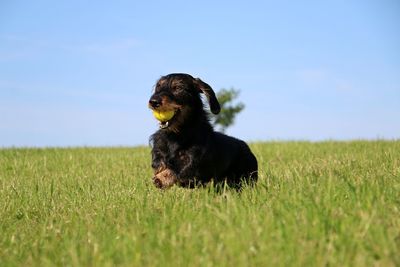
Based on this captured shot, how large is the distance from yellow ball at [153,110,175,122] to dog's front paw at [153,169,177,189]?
2.35ft

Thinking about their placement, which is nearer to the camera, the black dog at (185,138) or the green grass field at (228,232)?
the green grass field at (228,232)

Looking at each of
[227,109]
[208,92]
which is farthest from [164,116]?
[227,109]

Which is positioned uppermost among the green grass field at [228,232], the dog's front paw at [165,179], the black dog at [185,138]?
the black dog at [185,138]

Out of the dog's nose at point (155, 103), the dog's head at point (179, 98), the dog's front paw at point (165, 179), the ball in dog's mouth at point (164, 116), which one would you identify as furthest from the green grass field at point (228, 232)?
the dog's nose at point (155, 103)

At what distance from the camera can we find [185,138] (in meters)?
A: 6.90

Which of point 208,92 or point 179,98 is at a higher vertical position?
point 208,92

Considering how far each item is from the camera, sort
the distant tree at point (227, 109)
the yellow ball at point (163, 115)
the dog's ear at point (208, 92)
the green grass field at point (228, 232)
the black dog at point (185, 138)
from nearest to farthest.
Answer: the green grass field at point (228, 232)
the yellow ball at point (163, 115)
the black dog at point (185, 138)
the dog's ear at point (208, 92)
the distant tree at point (227, 109)

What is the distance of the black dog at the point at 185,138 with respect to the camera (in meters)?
6.77

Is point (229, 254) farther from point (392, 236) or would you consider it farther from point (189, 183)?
point (189, 183)

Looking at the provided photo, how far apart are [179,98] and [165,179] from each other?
1095mm

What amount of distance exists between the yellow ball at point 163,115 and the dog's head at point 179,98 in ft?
0.12

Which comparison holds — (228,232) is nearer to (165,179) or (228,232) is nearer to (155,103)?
(155,103)

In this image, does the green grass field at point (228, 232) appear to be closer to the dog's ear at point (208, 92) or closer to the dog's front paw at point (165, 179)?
the dog's front paw at point (165, 179)

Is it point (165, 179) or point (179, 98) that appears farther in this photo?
point (165, 179)
